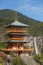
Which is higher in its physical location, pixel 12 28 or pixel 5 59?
pixel 12 28

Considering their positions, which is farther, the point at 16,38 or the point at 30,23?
the point at 30,23

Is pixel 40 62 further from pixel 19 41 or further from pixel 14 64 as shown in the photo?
pixel 19 41

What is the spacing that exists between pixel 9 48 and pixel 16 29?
2.77 metres

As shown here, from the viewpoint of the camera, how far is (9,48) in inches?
1390

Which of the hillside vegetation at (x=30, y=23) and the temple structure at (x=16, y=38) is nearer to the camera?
the temple structure at (x=16, y=38)

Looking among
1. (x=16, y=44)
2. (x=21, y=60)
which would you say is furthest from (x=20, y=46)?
(x=21, y=60)

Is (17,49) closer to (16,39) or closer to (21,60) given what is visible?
(16,39)

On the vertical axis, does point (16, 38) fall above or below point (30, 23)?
below

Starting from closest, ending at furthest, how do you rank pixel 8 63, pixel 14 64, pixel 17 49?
pixel 14 64 → pixel 8 63 → pixel 17 49

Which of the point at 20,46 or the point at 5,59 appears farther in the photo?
the point at 20,46

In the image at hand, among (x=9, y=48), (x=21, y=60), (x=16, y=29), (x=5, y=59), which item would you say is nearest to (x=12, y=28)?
(x=16, y=29)

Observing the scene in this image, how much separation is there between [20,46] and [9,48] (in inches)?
60.3

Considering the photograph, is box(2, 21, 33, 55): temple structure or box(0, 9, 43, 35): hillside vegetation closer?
box(2, 21, 33, 55): temple structure

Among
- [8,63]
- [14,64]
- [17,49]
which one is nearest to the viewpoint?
[14,64]
